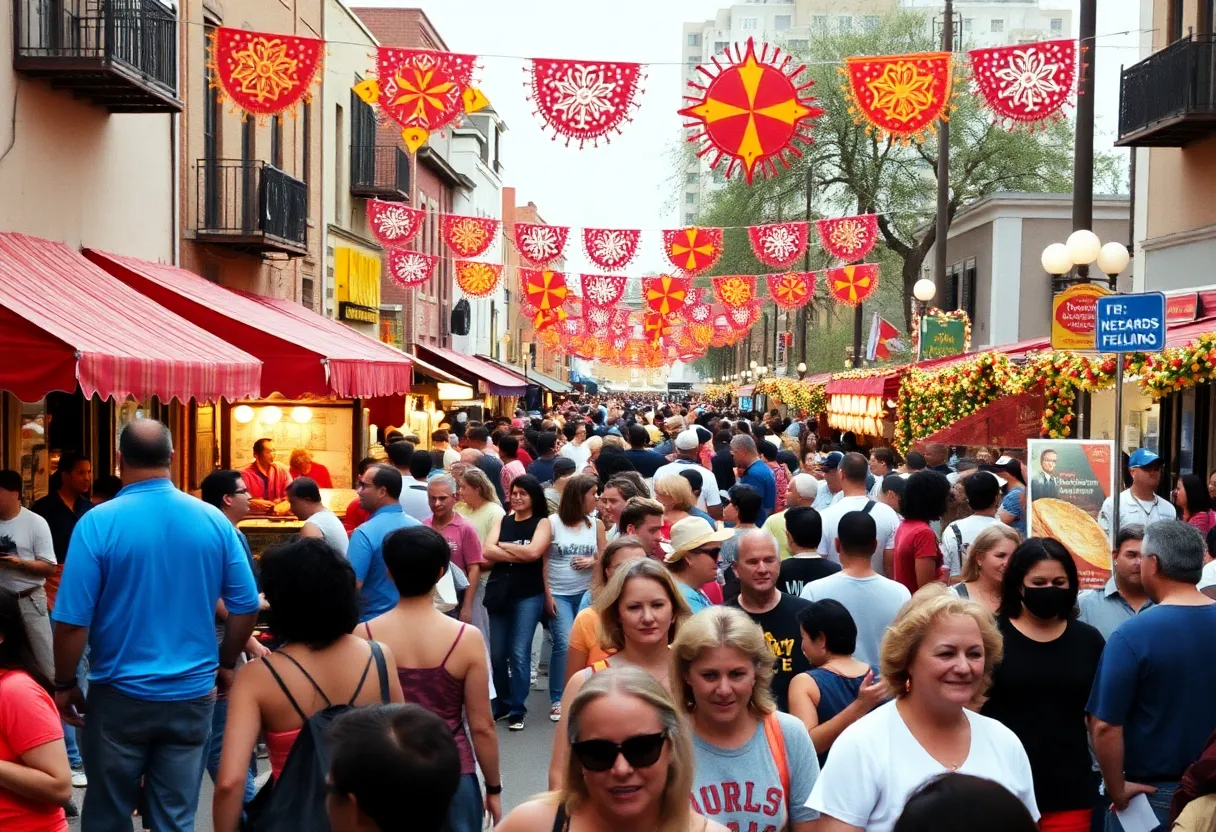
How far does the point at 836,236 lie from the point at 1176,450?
811 centimetres

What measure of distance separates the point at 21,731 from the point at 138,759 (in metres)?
1.45

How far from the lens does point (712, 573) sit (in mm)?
6332

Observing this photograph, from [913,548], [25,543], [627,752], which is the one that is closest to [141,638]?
[25,543]

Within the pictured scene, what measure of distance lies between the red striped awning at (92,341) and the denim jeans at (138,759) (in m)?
3.59

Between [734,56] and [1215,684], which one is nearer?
[1215,684]

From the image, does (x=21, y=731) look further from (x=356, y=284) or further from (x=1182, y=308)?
(x=356, y=284)

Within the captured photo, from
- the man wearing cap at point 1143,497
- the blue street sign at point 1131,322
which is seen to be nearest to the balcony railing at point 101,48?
the blue street sign at point 1131,322

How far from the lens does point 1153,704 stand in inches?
201

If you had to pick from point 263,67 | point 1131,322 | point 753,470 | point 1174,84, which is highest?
point 1174,84

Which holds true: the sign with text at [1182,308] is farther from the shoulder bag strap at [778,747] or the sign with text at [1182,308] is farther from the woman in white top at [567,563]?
the shoulder bag strap at [778,747]

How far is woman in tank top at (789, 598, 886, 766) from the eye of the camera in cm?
492

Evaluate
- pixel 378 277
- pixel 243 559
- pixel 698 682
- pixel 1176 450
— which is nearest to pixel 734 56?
pixel 1176 450

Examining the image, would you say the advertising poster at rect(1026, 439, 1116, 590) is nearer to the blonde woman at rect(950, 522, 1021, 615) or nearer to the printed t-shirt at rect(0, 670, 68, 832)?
the blonde woman at rect(950, 522, 1021, 615)

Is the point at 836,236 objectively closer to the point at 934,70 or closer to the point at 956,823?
the point at 934,70
